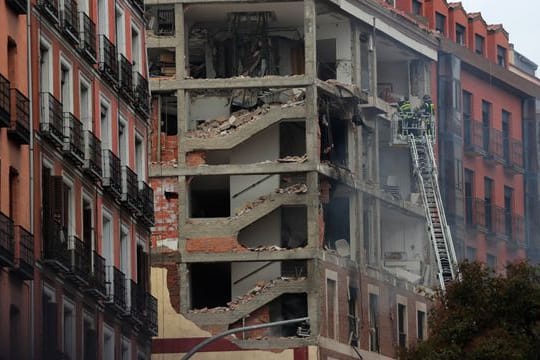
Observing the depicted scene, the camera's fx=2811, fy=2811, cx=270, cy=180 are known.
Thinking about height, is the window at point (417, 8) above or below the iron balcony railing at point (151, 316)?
above

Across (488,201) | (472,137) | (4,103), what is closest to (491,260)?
(488,201)

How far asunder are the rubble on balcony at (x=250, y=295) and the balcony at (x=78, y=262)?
32618mm

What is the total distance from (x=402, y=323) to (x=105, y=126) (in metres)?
42.6

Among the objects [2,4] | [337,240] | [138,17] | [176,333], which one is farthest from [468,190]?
[2,4]

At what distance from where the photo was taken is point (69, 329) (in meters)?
84.1

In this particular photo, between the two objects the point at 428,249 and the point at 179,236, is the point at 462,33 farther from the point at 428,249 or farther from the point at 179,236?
the point at 179,236

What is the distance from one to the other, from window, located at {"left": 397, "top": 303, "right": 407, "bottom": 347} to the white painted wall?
1161cm

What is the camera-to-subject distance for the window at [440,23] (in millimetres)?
139000

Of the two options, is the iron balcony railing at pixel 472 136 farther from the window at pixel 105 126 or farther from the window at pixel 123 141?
the window at pixel 105 126

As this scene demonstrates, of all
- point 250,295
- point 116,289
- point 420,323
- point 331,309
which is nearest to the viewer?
point 116,289

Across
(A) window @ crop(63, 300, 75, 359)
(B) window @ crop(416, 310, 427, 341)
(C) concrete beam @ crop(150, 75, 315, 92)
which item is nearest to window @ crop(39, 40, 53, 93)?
(A) window @ crop(63, 300, 75, 359)

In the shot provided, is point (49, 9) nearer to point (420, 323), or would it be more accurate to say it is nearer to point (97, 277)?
point (97, 277)

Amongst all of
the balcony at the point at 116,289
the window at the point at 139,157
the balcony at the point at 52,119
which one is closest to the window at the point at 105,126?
the balcony at the point at 116,289

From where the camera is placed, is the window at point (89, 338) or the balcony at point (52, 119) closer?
the balcony at point (52, 119)
